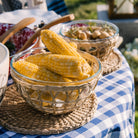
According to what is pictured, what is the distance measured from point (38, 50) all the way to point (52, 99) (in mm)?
233

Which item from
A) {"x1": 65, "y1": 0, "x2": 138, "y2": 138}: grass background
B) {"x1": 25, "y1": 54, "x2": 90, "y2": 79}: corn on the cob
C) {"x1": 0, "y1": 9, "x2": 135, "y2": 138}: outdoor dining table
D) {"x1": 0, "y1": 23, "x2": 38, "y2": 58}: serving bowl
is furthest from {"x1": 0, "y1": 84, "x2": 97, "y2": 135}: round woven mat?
{"x1": 65, "y1": 0, "x2": 138, "y2": 138}: grass background

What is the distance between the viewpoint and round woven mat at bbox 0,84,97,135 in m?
0.54

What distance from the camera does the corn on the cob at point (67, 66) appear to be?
1.67 feet

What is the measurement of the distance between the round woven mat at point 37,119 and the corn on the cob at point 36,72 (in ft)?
0.37

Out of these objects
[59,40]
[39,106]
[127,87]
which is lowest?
[127,87]

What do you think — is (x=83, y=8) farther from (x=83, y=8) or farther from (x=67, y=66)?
(x=67, y=66)

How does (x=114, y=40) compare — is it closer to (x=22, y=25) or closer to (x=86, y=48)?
(x=86, y=48)

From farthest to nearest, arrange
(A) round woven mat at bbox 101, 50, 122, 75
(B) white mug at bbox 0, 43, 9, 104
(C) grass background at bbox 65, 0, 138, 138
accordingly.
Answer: (C) grass background at bbox 65, 0, 138, 138
(A) round woven mat at bbox 101, 50, 122, 75
(B) white mug at bbox 0, 43, 9, 104

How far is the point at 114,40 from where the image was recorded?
2.75 feet

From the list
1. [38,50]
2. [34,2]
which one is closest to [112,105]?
[38,50]

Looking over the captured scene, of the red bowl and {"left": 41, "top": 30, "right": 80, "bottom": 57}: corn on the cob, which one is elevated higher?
{"left": 41, "top": 30, "right": 80, "bottom": 57}: corn on the cob

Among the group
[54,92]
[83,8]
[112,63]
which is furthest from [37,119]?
[83,8]

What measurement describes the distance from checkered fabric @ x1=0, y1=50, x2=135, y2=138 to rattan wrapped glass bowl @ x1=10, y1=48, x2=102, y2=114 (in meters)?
0.07

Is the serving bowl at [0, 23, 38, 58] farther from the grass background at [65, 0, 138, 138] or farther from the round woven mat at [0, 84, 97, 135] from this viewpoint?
the grass background at [65, 0, 138, 138]
